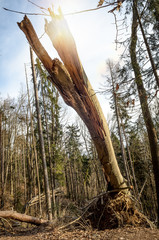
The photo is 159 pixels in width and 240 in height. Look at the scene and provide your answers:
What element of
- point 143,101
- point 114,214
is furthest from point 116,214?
point 143,101

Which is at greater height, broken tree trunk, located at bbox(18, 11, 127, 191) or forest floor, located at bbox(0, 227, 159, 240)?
broken tree trunk, located at bbox(18, 11, 127, 191)

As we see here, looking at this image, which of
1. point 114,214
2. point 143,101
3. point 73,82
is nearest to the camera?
point 73,82

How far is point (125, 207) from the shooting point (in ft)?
10.0

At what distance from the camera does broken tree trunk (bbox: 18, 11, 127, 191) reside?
255cm

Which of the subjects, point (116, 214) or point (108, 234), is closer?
point (108, 234)

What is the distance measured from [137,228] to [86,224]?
1.05 m

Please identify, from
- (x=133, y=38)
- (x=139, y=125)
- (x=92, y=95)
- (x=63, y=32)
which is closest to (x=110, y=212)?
(x=92, y=95)

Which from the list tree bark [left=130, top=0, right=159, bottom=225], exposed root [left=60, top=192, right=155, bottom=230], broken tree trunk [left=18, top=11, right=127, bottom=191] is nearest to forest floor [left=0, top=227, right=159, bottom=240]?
exposed root [left=60, top=192, right=155, bottom=230]

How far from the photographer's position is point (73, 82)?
9.36 feet

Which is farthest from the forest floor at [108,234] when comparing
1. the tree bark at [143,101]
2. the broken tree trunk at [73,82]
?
the tree bark at [143,101]

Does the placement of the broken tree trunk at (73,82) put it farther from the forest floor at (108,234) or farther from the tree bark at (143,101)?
the tree bark at (143,101)

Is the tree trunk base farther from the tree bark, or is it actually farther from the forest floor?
the tree bark

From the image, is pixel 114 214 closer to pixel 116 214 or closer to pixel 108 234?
pixel 116 214

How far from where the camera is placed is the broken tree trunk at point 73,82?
255cm
